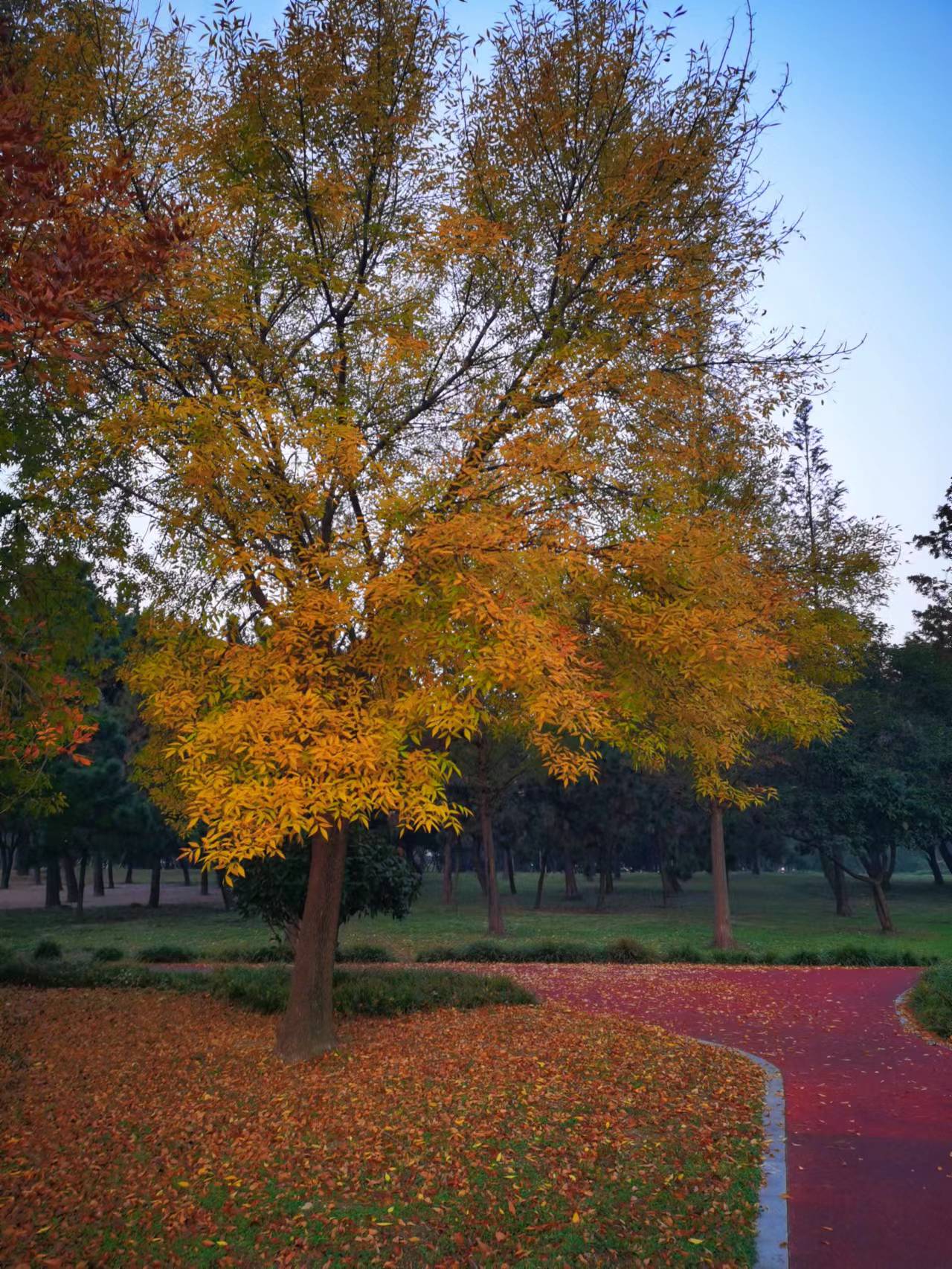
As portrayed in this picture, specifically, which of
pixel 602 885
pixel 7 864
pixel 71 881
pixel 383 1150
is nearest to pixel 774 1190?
pixel 383 1150

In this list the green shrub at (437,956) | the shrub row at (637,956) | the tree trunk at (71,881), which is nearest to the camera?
the green shrub at (437,956)

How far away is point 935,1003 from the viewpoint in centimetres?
1284

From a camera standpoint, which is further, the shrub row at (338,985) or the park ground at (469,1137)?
the shrub row at (338,985)

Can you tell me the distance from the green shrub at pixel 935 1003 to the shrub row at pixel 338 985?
5372mm

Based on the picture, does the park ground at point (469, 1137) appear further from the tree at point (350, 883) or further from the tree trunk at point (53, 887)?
the tree trunk at point (53, 887)

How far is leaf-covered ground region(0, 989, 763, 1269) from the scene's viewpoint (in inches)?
221

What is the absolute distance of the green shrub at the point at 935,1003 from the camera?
12.0 m

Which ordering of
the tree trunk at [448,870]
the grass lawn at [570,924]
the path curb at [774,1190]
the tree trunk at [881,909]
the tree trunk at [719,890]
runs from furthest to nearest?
the tree trunk at [448,870], the tree trunk at [881,909], the grass lawn at [570,924], the tree trunk at [719,890], the path curb at [774,1190]

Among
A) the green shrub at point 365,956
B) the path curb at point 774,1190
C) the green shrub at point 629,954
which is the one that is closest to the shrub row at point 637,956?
the green shrub at point 629,954

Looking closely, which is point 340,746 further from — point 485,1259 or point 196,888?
point 196,888

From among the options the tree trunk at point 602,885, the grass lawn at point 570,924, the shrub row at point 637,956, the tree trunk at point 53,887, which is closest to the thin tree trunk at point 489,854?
the grass lawn at point 570,924

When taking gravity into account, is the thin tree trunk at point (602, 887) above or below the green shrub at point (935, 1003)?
below

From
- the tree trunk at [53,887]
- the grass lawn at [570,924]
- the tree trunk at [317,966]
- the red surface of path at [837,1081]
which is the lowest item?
the grass lawn at [570,924]

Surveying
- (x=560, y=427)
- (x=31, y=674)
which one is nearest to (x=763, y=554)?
(x=560, y=427)
